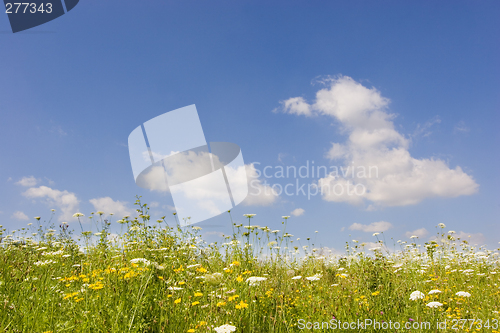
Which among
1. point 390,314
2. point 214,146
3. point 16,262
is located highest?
point 214,146

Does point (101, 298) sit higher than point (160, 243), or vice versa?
point (160, 243)

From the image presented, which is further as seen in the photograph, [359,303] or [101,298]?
[359,303]

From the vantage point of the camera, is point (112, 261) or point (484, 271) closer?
point (112, 261)

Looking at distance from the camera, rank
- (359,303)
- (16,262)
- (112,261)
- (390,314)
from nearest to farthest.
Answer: (390,314) → (359,303) → (112,261) → (16,262)

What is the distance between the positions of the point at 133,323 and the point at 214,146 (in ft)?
17.5

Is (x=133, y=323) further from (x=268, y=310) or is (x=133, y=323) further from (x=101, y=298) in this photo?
(x=268, y=310)

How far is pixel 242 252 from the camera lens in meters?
5.58

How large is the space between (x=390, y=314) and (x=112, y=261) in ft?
13.8

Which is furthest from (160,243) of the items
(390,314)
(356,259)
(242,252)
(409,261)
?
(409,261)

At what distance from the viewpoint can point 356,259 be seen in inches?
297

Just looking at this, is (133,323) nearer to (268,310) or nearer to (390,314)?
(268,310)

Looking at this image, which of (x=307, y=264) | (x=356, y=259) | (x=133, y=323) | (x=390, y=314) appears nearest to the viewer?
(x=133, y=323)

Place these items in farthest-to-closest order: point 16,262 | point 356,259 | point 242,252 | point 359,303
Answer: point 356,259
point 16,262
point 242,252
point 359,303

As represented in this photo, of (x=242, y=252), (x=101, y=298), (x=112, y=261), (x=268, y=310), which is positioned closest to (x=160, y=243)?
(x=112, y=261)
